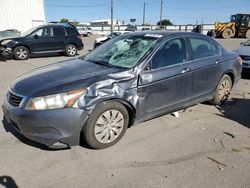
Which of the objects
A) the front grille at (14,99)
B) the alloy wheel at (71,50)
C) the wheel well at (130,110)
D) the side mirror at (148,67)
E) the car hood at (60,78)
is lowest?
the alloy wheel at (71,50)

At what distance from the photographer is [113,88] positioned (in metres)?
3.36

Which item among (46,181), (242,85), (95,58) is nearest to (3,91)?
(95,58)

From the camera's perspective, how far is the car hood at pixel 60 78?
3.16m

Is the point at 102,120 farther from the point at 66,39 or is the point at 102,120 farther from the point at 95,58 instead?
the point at 66,39

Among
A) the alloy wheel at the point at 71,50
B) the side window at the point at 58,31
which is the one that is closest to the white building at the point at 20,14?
the side window at the point at 58,31

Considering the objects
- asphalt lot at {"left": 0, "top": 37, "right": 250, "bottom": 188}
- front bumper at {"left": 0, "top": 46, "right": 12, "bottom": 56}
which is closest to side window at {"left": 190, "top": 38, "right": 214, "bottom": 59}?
asphalt lot at {"left": 0, "top": 37, "right": 250, "bottom": 188}

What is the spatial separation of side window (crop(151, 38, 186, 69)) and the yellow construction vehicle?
30497 millimetres

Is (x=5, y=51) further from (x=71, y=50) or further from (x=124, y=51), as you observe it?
(x=124, y=51)

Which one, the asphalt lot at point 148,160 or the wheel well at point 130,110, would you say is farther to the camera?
the wheel well at point 130,110

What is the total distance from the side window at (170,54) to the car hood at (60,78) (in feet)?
2.21

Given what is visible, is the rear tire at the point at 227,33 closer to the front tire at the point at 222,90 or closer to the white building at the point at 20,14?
the white building at the point at 20,14

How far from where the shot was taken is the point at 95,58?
14.2ft

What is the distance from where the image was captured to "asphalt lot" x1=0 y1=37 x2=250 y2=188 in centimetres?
281

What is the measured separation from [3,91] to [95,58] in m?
3.38
